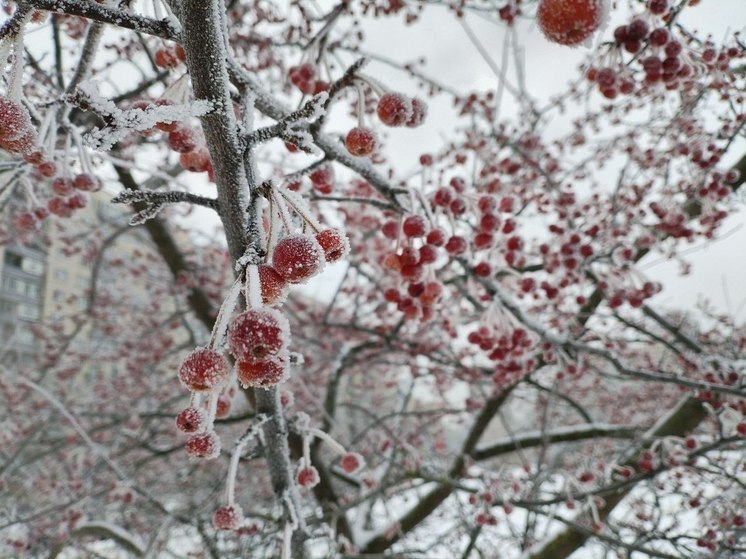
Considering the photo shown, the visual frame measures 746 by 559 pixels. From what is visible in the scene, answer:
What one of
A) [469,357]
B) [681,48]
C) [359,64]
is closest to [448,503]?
[469,357]

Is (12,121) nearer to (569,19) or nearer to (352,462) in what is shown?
(569,19)

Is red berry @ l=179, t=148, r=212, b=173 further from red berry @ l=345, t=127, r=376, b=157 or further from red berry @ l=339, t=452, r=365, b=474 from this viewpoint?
red berry @ l=339, t=452, r=365, b=474

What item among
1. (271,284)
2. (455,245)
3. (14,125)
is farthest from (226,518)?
(455,245)

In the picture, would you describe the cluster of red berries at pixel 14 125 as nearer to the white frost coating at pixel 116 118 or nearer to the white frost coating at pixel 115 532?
the white frost coating at pixel 116 118

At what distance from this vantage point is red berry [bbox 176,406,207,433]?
1.05 metres

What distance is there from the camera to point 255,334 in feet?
2.48

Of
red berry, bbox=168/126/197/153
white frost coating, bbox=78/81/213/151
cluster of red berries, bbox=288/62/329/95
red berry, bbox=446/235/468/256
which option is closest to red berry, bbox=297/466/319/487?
red berry, bbox=446/235/468/256

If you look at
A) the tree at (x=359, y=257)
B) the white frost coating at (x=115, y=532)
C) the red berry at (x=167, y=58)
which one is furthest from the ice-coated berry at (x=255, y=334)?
the white frost coating at (x=115, y=532)

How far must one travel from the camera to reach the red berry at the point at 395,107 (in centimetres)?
129

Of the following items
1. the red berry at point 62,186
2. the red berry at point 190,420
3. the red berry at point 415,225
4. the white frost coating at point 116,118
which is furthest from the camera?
the red berry at point 62,186

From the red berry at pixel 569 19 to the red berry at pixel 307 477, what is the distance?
58.7 inches

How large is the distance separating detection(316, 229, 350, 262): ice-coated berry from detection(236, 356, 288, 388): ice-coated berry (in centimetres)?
27

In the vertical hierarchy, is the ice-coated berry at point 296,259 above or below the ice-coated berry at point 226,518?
above

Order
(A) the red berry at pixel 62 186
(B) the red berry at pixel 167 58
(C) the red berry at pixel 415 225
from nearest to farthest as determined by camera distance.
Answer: (B) the red berry at pixel 167 58
(C) the red berry at pixel 415 225
(A) the red berry at pixel 62 186
